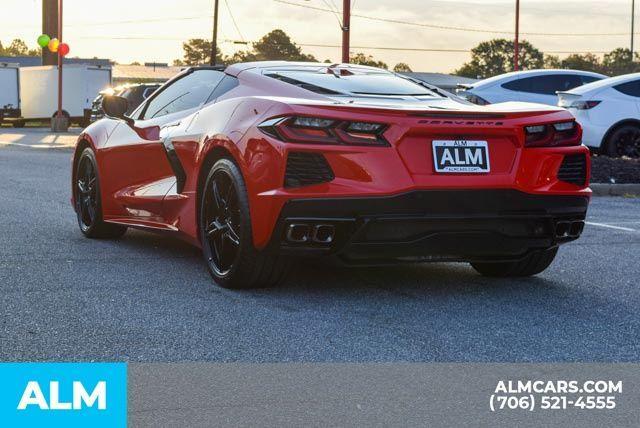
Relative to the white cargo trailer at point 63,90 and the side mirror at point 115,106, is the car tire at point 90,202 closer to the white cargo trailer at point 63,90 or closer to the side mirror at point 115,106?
the side mirror at point 115,106

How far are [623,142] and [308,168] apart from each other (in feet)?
44.9

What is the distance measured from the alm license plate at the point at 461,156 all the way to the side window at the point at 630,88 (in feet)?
43.8

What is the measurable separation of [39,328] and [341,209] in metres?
1.65

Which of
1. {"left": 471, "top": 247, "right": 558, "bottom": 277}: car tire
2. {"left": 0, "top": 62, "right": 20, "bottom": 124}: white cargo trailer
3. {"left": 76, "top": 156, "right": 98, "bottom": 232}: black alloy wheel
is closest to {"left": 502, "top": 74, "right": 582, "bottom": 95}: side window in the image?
{"left": 76, "top": 156, "right": 98, "bottom": 232}: black alloy wheel

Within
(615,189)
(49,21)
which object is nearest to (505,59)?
(49,21)

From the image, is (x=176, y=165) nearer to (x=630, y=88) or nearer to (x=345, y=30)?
(x=630, y=88)

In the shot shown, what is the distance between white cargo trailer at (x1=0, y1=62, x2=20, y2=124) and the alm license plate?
4815 centimetres

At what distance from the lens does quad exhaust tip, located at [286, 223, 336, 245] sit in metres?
6.47

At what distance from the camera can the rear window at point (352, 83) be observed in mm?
7230

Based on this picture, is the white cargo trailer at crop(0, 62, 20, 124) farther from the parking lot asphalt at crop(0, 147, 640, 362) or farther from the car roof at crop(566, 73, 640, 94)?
the parking lot asphalt at crop(0, 147, 640, 362)

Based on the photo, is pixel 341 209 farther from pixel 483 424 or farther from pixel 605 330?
pixel 483 424

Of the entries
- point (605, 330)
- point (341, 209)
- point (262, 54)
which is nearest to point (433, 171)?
point (341, 209)

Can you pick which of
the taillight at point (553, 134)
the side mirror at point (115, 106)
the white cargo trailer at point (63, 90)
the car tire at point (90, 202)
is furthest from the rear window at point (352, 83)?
the white cargo trailer at point (63, 90)

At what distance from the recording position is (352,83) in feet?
24.4
